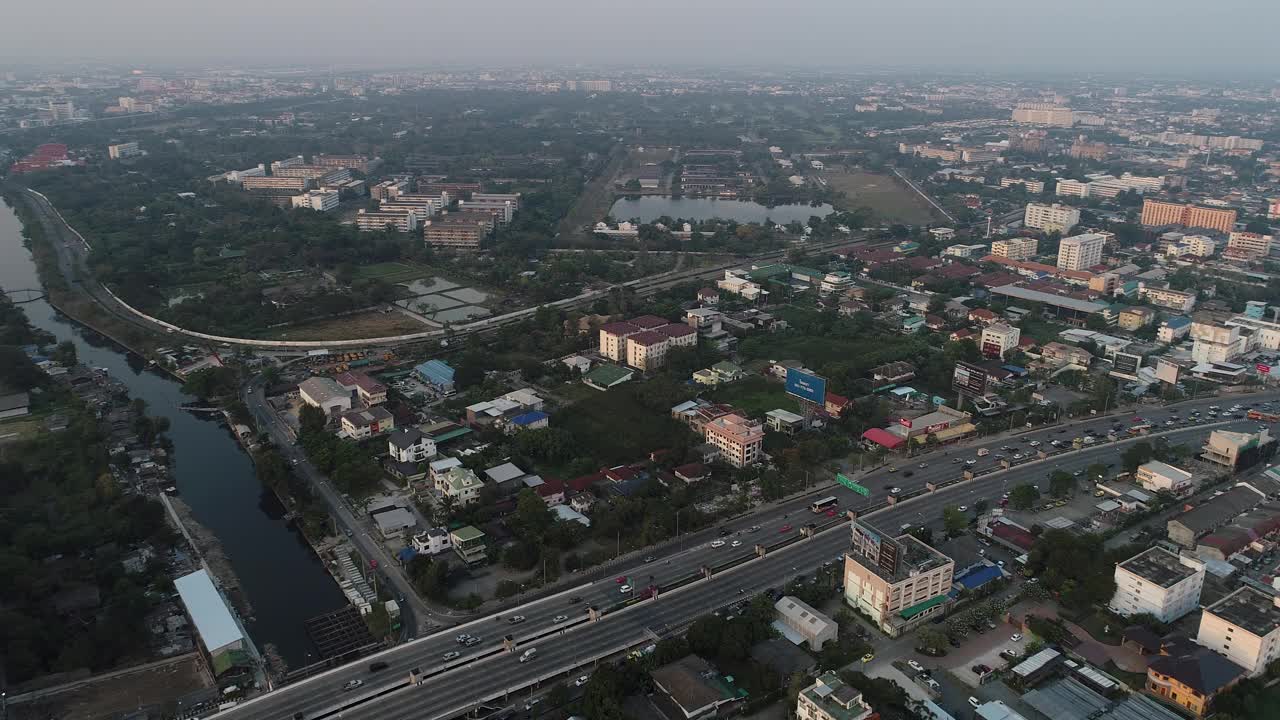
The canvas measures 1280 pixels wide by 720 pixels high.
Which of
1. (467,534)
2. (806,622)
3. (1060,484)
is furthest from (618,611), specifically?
(1060,484)

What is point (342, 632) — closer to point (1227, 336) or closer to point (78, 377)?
point (78, 377)

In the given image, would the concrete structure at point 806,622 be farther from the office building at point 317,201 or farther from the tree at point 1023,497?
the office building at point 317,201

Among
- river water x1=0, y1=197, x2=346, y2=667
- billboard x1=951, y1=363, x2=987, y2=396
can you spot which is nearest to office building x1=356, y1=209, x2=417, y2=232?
river water x1=0, y1=197, x2=346, y2=667

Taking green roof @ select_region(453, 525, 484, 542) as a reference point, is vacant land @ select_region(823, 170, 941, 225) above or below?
above

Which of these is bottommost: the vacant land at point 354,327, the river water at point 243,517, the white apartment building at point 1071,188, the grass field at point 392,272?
the river water at point 243,517

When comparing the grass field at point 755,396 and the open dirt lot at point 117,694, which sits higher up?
the grass field at point 755,396

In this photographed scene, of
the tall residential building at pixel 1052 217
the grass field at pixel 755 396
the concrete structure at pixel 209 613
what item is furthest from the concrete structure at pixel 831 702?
the tall residential building at pixel 1052 217

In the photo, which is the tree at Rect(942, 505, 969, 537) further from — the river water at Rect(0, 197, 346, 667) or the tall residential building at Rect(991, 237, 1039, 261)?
the tall residential building at Rect(991, 237, 1039, 261)

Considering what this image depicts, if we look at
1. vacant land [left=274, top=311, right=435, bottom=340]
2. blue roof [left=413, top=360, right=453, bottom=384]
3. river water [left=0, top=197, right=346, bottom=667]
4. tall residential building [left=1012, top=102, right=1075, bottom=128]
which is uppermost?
tall residential building [left=1012, top=102, right=1075, bottom=128]
